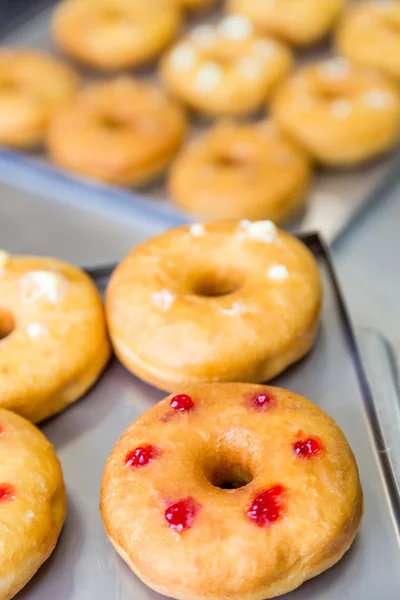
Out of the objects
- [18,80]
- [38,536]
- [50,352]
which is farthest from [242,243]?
[18,80]

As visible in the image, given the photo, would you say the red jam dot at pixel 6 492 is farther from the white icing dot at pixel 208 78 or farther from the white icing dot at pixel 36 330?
the white icing dot at pixel 208 78

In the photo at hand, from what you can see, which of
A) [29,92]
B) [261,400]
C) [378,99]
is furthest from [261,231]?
[29,92]

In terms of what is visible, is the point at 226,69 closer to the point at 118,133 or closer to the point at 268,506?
the point at 118,133

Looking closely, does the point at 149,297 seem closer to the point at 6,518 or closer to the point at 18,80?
the point at 6,518

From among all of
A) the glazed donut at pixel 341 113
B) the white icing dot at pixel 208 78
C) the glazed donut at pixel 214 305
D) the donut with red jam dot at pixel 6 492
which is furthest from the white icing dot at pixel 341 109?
the donut with red jam dot at pixel 6 492

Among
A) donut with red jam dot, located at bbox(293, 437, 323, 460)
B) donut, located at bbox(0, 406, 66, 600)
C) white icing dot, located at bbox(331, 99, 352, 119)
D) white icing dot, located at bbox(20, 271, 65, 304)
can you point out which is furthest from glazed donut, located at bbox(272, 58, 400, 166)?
donut, located at bbox(0, 406, 66, 600)
